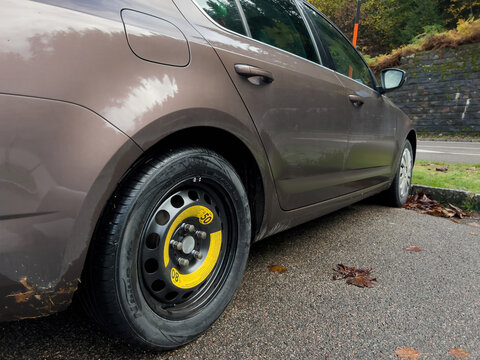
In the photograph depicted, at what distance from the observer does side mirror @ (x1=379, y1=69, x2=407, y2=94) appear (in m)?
3.16

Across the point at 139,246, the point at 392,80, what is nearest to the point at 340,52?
the point at 392,80

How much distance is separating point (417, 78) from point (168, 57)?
18.3m

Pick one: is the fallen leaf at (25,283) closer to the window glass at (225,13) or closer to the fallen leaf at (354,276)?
the window glass at (225,13)

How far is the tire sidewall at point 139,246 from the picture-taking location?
111cm

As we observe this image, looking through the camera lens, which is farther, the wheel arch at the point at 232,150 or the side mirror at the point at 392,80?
the side mirror at the point at 392,80

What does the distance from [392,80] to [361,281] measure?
208 centimetres

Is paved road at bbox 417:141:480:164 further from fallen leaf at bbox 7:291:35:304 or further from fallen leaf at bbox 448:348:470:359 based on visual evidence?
fallen leaf at bbox 7:291:35:304

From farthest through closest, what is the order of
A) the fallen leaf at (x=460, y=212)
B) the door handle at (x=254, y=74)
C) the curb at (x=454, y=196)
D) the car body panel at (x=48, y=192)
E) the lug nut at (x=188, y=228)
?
the curb at (x=454, y=196) → the fallen leaf at (x=460, y=212) → the door handle at (x=254, y=74) → the lug nut at (x=188, y=228) → the car body panel at (x=48, y=192)

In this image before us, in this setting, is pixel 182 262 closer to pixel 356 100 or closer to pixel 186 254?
pixel 186 254

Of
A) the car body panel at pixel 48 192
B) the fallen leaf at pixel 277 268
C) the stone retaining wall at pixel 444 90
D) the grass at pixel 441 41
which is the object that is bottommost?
the stone retaining wall at pixel 444 90


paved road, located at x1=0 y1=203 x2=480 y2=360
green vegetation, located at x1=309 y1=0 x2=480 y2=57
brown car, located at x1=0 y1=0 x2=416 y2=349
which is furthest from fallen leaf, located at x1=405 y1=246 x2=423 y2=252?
green vegetation, located at x1=309 y1=0 x2=480 y2=57

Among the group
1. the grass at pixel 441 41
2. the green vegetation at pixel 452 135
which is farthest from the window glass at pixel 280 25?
the grass at pixel 441 41

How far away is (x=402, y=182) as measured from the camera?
3.78 metres

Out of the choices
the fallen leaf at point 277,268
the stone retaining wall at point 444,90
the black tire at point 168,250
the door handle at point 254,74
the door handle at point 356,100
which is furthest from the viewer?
the stone retaining wall at point 444,90
